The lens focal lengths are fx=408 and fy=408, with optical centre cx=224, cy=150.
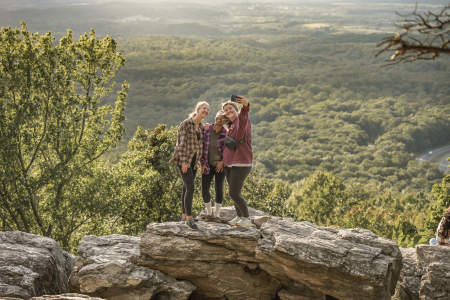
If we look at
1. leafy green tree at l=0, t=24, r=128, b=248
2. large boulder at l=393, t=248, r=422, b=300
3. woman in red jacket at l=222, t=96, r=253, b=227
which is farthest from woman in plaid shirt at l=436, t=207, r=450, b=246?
leafy green tree at l=0, t=24, r=128, b=248

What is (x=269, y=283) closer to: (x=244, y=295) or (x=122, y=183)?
(x=244, y=295)

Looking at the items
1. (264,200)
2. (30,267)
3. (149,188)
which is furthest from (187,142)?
(264,200)

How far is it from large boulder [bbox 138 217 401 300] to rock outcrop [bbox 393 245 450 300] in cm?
83

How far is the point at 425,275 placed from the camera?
34.1 ft

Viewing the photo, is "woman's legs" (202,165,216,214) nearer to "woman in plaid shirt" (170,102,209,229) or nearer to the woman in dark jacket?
the woman in dark jacket

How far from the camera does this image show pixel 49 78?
21172 millimetres

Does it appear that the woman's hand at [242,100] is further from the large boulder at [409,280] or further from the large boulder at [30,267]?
the large boulder at [30,267]

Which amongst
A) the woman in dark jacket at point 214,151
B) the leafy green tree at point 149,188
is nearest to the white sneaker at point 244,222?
the woman in dark jacket at point 214,151

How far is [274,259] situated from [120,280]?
3965mm

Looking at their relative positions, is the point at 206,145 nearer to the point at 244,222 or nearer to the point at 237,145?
the point at 237,145

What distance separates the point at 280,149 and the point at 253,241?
160 m

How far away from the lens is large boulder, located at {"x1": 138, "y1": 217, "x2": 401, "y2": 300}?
32.0 ft

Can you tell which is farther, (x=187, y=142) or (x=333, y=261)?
(x=187, y=142)

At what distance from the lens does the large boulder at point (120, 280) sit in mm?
10375
